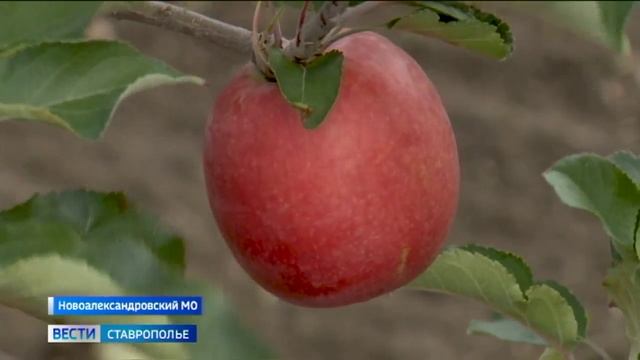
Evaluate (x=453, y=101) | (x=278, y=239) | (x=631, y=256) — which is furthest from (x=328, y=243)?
(x=453, y=101)

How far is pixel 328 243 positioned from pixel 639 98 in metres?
2.27

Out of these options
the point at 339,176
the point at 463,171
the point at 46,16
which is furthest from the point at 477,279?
the point at 463,171

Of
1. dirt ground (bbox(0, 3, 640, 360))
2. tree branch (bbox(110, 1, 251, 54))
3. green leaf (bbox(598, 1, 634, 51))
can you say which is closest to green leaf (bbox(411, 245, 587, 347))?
tree branch (bbox(110, 1, 251, 54))

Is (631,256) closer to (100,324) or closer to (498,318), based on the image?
(498,318)

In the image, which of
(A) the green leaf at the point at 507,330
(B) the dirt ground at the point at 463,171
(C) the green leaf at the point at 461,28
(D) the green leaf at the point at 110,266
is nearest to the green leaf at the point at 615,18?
(C) the green leaf at the point at 461,28

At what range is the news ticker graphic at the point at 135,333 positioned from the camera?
32.2 inches

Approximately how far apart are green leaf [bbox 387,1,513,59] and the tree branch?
5.7 inches

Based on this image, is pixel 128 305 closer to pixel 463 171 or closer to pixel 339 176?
pixel 339 176

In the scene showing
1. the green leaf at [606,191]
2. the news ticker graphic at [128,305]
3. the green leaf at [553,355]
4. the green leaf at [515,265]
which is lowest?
the green leaf at [553,355]

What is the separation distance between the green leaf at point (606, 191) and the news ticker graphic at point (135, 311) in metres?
0.29

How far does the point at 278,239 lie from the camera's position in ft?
2.39

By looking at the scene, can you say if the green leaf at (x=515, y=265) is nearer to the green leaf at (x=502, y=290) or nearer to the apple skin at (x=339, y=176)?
the green leaf at (x=502, y=290)

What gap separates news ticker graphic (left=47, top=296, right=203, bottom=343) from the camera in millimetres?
814

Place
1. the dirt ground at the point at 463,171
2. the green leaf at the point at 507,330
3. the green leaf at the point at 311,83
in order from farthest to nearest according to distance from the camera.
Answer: the dirt ground at the point at 463,171
the green leaf at the point at 507,330
the green leaf at the point at 311,83
